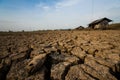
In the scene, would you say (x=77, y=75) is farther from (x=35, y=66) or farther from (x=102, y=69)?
(x=35, y=66)

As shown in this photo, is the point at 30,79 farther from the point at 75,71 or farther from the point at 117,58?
the point at 117,58

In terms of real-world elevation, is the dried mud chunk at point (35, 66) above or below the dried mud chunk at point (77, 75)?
above

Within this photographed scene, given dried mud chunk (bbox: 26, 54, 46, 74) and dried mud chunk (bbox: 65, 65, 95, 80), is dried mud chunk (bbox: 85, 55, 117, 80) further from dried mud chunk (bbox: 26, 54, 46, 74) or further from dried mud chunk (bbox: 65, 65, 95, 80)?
dried mud chunk (bbox: 26, 54, 46, 74)

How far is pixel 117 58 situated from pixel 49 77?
205 cm

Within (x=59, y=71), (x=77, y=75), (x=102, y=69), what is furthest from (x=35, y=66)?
(x=102, y=69)

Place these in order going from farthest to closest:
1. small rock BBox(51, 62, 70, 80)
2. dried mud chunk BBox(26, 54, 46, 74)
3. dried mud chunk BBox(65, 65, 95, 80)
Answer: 1. dried mud chunk BBox(26, 54, 46, 74)
2. small rock BBox(51, 62, 70, 80)
3. dried mud chunk BBox(65, 65, 95, 80)

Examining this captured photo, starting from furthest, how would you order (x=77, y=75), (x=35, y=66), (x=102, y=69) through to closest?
(x=35, y=66), (x=102, y=69), (x=77, y=75)

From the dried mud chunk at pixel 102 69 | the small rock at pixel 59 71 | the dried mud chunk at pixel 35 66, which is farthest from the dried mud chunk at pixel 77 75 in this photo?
the dried mud chunk at pixel 35 66

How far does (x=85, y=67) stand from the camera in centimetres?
293

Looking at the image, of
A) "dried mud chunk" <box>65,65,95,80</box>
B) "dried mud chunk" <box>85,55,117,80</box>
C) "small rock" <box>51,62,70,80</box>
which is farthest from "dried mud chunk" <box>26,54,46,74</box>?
"dried mud chunk" <box>85,55,117,80</box>

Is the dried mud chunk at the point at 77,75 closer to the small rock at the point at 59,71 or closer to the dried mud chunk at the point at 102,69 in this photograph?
the small rock at the point at 59,71

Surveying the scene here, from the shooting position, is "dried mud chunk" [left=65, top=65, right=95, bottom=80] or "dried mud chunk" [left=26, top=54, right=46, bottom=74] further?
"dried mud chunk" [left=26, top=54, right=46, bottom=74]

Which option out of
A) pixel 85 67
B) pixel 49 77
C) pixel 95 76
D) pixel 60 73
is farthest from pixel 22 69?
pixel 95 76

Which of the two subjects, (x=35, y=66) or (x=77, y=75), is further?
(x=35, y=66)
